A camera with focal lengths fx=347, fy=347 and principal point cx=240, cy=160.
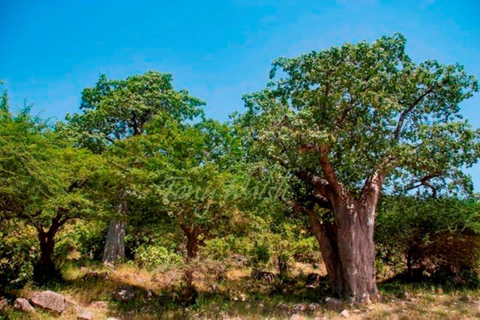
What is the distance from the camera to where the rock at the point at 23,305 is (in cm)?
833

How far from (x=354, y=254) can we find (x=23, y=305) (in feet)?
30.1

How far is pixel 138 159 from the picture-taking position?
9688 mm

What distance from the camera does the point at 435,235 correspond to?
13.7 meters

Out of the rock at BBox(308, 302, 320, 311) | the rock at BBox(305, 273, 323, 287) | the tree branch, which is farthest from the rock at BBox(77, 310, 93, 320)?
the tree branch

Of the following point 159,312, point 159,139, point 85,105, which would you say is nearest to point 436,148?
point 159,139

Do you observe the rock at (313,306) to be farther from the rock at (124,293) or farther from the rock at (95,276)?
the rock at (95,276)

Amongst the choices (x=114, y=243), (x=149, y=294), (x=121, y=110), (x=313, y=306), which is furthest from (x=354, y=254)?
(x=121, y=110)

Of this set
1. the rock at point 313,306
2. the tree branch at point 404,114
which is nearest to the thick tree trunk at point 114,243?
the rock at point 313,306

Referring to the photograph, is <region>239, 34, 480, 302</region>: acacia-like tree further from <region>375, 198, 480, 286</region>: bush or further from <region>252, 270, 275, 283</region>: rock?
<region>252, 270, 275, 283</region>: rock

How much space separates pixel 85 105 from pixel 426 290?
54.9 ft

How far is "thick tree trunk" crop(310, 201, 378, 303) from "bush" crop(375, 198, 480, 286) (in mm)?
2573

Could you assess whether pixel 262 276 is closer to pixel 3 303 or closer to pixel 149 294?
pixel 149 294

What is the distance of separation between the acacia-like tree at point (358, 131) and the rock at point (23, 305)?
6944 millimetres

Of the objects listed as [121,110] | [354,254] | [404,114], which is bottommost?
[354,254]
